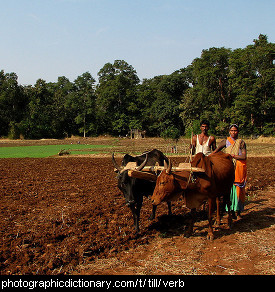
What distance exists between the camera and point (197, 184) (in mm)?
5602

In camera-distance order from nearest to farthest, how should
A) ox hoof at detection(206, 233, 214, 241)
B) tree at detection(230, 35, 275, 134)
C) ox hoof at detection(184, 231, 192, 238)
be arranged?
1. ox hoof at detection(206, 233, 214, 241)
2. ox hoof at detection(184, 231, 192, 238)
3. tree at detection(230, 35, 275, 134)

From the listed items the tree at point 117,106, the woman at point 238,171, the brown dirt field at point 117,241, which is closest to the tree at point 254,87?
the tree at point 117,106

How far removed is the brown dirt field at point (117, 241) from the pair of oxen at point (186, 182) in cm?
42

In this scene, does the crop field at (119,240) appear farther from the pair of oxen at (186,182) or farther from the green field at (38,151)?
the green field at (38,151)

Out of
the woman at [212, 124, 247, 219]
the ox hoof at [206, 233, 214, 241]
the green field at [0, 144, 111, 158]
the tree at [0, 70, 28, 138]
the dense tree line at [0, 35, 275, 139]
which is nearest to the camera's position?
the ox hoof at [206, 233, 214, 241]

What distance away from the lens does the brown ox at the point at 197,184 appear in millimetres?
5305

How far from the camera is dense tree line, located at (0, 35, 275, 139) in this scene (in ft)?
149

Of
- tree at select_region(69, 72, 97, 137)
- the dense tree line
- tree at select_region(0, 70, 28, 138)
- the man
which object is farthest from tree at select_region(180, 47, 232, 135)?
the man

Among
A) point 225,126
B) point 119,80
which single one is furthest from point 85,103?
point 225,126

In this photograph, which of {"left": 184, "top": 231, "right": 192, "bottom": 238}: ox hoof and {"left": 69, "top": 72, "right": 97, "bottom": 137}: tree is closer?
{"left": 184, "top": 231, "right": 192, "bottom": 238}: ox hoof

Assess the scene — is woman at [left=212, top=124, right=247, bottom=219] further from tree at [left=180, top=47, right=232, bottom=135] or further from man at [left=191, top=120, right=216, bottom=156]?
tree at [left=180, top=47, right=232, bottom=135]

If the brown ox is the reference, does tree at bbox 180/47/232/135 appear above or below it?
above

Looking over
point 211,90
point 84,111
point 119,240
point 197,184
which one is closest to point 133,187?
point 119,240
